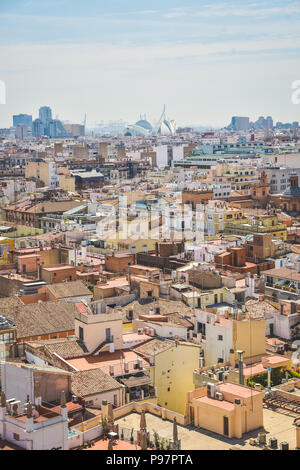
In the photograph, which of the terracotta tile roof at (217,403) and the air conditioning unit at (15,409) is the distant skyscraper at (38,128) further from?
the air conditioning unit at (15,409)

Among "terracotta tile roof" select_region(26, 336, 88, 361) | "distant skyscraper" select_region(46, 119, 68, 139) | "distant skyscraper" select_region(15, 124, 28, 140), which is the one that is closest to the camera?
"terracotta tile roof" select_region(26, 336, 88, 361)

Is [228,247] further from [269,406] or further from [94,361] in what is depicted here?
[269,406]

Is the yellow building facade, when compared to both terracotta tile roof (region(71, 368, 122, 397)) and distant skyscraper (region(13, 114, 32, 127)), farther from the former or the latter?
distant skyscraper (region(13, 114, 32, 127))

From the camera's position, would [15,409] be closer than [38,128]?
Yes

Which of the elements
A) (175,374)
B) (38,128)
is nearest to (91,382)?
(175,374)

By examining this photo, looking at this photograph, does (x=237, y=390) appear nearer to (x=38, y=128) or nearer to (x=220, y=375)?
(x=220, y=375)

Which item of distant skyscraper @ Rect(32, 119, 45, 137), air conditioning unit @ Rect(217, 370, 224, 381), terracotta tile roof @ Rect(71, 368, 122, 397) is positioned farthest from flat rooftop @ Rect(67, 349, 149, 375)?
distant skyscraper @ Rect(32, 119, 45, 137)

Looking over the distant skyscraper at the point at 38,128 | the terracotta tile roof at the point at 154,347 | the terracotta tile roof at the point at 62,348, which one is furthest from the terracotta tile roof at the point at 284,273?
the distant skyscraper at the point at 38,128

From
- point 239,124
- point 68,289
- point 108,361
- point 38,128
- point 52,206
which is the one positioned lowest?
point 108,361

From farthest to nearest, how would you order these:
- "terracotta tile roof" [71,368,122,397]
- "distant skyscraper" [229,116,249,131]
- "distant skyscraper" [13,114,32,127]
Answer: "distant skyscraper" [229,116,249,131]
"distant skyscraper" [13,114,32,127]
"terracotta tile roof" [71,368,122,397]

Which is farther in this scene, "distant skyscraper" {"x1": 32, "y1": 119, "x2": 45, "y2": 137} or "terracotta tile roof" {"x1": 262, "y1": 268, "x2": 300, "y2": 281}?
"distant skyscraper" {"x1": 32, "y1": 119, "x2": 45, "y2": 137}
